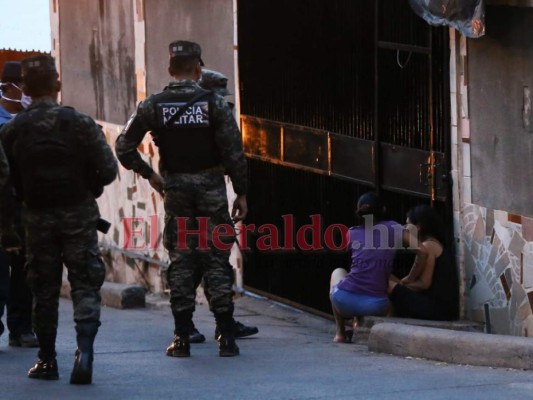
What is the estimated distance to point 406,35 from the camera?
32.5 ft

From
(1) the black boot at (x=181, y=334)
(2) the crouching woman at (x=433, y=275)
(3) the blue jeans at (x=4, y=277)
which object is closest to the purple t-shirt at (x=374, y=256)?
(2) the crouching woman at (x=433, y=275)

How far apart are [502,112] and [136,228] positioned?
6061mm

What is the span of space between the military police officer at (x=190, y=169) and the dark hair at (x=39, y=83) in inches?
40.5

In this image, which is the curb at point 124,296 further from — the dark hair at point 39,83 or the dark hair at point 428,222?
the dark hair at point 39,83

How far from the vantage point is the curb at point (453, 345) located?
7.95 m

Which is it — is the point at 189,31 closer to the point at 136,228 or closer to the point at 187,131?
the point at 136,228

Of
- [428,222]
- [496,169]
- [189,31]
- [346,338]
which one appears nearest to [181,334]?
[346,338]

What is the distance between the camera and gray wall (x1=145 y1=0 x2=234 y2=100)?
40.7ft

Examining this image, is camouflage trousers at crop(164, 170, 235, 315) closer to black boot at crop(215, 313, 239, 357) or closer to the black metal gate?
black boot at crop(215, 313, 239, 357)

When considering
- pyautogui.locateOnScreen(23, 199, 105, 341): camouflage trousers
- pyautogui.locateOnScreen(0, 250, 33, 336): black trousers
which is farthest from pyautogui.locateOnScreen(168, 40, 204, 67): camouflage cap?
pyautogui.locateOnScreen(0, 250, 33, 336): black trousers

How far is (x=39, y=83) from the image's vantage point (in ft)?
24.6

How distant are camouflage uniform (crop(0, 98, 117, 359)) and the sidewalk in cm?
37

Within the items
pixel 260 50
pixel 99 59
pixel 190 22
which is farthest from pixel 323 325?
pixel 99 59

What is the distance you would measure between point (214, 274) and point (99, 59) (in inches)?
289
